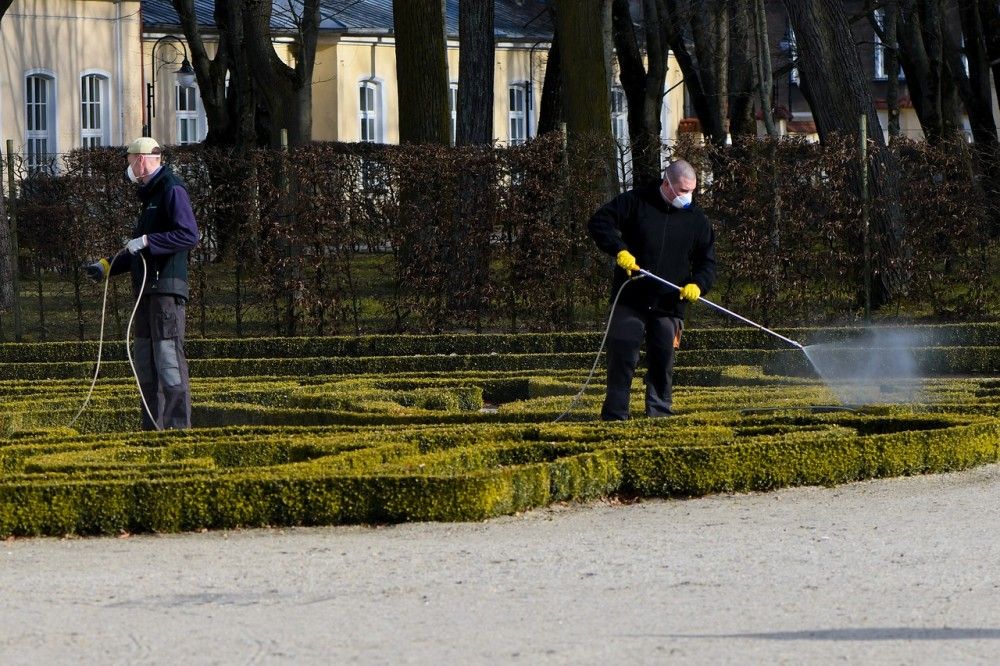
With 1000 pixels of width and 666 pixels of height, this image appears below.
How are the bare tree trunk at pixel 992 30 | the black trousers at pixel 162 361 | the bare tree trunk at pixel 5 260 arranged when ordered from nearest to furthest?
the black trousers at pixel 162 361 < the bare tree trunk at pixel 5 260 < the bare tree trunk at pixel 992 30

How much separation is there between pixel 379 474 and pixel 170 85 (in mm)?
38039

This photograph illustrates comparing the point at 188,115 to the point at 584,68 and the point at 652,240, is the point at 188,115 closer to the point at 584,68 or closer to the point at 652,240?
the point at 584,68

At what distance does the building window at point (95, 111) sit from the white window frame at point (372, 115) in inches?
294

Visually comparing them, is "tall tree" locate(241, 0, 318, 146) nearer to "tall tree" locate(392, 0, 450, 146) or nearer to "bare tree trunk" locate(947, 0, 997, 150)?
"tall tree" locate(392, 0, 450, 146)

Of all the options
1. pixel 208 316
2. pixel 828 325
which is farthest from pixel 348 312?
pixel 828 325

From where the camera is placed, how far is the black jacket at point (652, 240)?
12.3 metres

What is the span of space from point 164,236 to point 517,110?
134 feet

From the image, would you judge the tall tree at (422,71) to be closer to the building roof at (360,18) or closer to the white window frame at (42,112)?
the building roof at (360,18)

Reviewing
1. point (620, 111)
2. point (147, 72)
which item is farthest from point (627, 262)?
point (620, 111)

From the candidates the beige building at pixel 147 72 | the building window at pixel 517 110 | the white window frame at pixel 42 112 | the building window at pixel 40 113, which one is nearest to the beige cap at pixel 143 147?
the beige building at pixel 147 72

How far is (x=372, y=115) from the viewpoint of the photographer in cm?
4953

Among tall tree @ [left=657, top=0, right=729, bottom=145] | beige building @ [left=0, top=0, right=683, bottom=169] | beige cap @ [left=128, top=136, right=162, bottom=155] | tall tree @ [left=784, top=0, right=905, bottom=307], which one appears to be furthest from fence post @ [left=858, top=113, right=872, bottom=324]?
beige building @ [left=0, top=0, right=683, bottom=169]

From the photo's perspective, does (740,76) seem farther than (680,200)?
Yes

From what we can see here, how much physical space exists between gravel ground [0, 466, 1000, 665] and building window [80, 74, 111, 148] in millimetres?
35342
